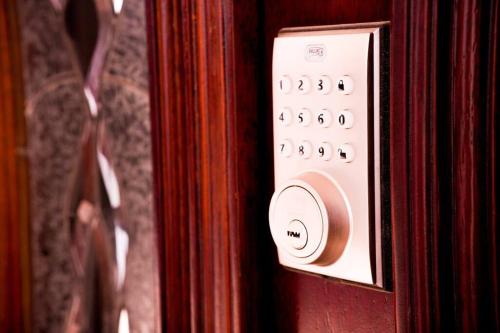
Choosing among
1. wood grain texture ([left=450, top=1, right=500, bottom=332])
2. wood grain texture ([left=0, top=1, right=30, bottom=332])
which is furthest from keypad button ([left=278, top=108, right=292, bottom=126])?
wood grain texture ([left=0, top=1, right=30, bottom=332])

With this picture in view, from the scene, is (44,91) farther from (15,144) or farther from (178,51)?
(178,51)

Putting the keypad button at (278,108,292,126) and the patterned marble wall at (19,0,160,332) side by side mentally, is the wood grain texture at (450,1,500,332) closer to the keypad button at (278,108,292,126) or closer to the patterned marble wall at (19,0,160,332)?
the keypad button at (278,108,292,126)

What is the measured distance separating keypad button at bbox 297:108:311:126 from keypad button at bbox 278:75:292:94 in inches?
0.8

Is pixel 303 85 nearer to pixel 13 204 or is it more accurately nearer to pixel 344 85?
pixel 344 85

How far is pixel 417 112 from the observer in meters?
0.40

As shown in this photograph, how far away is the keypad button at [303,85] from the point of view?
0.48 metres

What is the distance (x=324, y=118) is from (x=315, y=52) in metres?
0.05

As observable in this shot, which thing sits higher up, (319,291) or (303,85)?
(303,85)

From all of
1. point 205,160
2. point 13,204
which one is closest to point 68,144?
point 13,204

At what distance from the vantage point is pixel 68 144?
73cm

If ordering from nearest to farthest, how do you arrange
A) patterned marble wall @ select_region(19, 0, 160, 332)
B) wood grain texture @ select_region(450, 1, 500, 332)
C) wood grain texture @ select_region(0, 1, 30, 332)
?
1. wood grain texture @ select_region(450, 1, 500, 332)
2. patterned marble wall @ select_region(19, 0, 160, 332)
3. wood grain texture @ select_region(0, 1, 30, 332)

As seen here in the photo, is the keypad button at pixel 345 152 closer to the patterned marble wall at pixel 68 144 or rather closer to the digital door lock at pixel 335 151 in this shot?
the digital door lock at pixel 335 151

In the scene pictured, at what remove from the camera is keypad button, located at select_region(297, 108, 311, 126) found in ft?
1.58

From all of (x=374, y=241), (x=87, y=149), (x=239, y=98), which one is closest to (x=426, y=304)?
(x=374, y=241)
